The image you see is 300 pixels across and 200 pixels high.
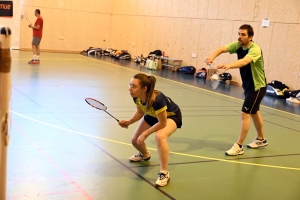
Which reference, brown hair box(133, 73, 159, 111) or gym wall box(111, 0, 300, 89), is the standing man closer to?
brown hair box(133, 73, 159, 111)

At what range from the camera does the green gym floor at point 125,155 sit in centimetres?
484

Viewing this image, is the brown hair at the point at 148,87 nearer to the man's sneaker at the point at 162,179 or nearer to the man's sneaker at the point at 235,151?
the man's sneaker at the point at 162,179

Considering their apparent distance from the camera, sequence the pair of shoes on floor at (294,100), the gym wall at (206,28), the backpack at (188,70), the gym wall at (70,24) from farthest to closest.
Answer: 1. the gym wall at (70,24)
2. the backpack at (188,70)
3. the gym wall at (206,28)
4. the pair of shoes on floor at (294,100)

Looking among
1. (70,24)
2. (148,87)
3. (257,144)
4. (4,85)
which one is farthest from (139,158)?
(70,24)

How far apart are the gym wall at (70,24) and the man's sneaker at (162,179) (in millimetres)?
19948

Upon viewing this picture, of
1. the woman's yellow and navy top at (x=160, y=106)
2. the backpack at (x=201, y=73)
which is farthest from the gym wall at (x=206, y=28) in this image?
the woman's yellow and navy top at (x=160, y=106)

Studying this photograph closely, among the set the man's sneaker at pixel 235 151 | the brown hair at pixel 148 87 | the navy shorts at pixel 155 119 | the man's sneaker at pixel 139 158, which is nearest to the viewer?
the brown hair at pixel 148 87

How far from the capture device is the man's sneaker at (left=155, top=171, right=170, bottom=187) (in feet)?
16.3

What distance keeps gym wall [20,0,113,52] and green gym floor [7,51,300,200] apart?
13.6 metres

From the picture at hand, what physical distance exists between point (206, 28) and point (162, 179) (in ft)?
45.1

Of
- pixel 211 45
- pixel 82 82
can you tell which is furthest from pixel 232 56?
pixel 82 82

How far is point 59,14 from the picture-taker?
24.2 meters

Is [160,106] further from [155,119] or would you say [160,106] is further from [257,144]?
[257,144]

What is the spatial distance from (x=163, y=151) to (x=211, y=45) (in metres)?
13.2
